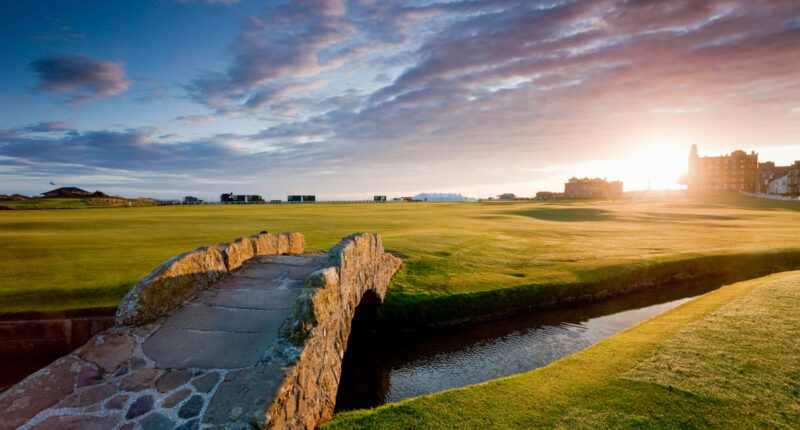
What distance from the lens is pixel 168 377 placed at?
6168 mm

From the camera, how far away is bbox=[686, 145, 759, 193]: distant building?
132 metres

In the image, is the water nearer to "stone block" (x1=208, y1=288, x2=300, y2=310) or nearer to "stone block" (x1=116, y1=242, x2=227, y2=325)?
"stone block" (x1=208, y1=288, x2=300, y2=310)

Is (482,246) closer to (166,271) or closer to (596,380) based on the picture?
(596,380)

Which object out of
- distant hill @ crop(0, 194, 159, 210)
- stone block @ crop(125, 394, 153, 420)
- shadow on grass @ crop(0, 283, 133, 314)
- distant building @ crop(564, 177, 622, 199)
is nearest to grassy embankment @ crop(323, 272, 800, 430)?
stone block @ crop(125, 394, 153, 420)

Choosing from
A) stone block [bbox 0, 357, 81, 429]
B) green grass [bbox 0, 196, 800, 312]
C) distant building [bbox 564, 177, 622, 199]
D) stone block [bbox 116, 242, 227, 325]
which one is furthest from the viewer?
distant building [bbox 564, 177, 622, 199]

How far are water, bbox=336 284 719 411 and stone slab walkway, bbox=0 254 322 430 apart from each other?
430 cm

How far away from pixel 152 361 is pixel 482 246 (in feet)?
70.3

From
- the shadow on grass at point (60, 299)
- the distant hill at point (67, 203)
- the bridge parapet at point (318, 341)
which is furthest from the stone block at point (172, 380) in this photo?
the distant hill at point (67, 203)

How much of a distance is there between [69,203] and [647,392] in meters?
83.1

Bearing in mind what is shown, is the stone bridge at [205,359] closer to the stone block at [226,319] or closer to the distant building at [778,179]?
the stone block at [226,319]

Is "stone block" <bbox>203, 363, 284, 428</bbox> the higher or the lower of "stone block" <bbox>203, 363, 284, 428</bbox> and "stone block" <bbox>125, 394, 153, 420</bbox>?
the higher

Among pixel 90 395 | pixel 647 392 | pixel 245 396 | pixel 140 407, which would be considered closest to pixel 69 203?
pixel 90 395

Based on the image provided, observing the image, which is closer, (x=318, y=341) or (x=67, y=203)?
(x=318, y=341)

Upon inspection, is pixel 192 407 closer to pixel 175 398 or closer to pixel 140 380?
pixel 175 398
